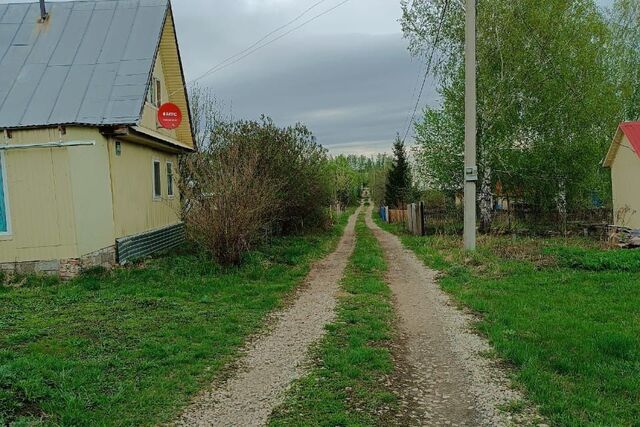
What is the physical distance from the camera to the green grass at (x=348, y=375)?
4168 mm

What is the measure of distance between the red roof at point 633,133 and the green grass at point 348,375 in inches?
467

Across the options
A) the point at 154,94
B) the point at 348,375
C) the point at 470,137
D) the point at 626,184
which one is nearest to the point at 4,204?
the point at 154,94

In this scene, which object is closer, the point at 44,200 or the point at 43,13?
the point at 44,200

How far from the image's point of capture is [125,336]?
21.2 feet

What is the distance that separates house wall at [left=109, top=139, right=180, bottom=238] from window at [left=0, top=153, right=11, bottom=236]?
84.1 inches

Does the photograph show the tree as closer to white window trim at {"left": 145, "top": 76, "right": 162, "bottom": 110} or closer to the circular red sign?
white window trim at {"left": 145, "top": 76, "right": 162, "bottom": 110}

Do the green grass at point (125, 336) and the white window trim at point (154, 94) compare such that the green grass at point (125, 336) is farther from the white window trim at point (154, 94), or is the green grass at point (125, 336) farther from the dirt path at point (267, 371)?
the white window trim at point (154, 94)

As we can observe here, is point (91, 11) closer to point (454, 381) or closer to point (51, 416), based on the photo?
point (51, 416)

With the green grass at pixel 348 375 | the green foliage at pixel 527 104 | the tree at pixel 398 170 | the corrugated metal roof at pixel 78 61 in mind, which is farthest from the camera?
the tree at pixel 398 170

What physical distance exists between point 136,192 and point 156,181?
7.16ft

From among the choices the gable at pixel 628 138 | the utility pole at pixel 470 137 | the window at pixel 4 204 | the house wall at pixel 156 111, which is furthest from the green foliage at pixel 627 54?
the window at pixel 4 204

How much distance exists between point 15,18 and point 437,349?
46.6 feet

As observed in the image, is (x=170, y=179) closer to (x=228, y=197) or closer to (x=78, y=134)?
(x=78, y=134)

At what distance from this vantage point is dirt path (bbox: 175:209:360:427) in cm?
424
